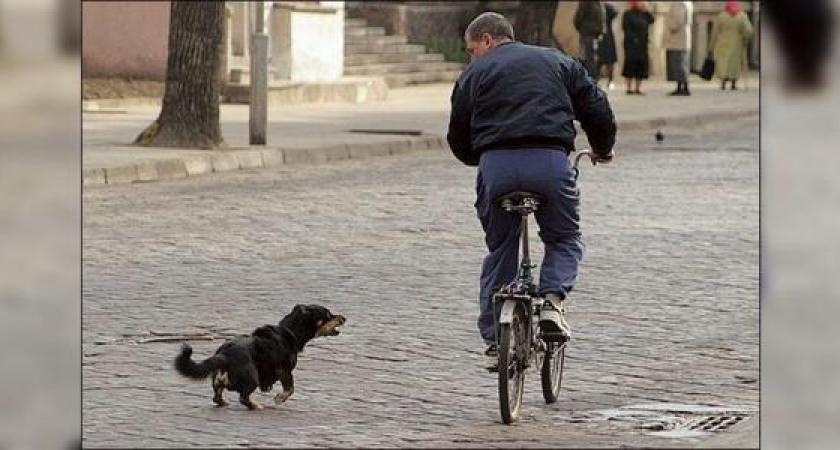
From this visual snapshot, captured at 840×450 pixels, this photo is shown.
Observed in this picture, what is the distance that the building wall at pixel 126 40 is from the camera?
32688mm

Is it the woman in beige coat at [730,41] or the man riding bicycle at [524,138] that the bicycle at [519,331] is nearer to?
the man riding bicycle at [524,138]

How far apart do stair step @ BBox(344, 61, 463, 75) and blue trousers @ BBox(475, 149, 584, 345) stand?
29.4 meters

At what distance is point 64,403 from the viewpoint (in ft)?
12.3

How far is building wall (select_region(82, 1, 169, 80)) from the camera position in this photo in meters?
32.7

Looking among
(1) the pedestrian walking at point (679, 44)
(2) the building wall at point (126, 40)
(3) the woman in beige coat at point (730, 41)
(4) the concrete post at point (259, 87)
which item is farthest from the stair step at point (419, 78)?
(4) the concrete post at point (259, 87)

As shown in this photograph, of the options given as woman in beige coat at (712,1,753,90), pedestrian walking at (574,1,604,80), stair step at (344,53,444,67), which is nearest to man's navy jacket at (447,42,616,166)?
stair step at (344,53,444,67)

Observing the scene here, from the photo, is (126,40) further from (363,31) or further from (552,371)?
(552,371)

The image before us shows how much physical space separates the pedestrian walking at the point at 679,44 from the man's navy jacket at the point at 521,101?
1273 inches

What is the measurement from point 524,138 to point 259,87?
16.3m

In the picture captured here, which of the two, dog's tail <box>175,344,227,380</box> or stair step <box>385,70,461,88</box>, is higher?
stair step <box>385,70,461,88</box>

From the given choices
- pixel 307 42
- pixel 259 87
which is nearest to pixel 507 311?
pixel 259 87

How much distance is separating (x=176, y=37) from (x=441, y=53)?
62.1 feet

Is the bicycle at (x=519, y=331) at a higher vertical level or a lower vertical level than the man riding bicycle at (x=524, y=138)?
lower

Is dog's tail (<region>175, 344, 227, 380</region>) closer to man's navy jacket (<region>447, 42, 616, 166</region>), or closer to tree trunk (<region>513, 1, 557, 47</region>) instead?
man's navy jacket (<region>447, 42, 616, 166</region>)
